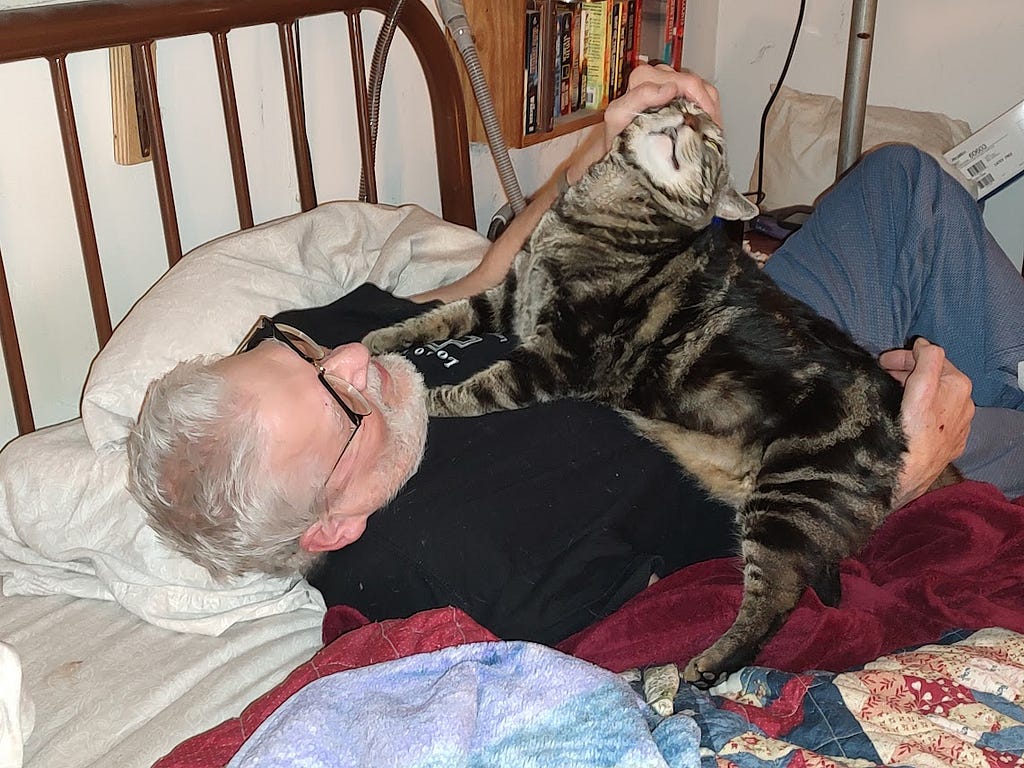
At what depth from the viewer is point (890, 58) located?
2.99m

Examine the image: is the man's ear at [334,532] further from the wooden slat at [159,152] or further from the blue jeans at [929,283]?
the blue jeans at [929,283]

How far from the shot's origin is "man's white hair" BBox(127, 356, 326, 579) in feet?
3.96

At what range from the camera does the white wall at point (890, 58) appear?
2.85m

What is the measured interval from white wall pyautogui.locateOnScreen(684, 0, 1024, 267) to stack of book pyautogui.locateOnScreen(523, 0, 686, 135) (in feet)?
2.37

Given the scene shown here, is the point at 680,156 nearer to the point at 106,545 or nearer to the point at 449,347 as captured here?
the point at 449,347

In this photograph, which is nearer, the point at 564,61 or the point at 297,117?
the point at 297,117

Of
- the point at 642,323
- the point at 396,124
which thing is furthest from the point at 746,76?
the point at 642,323

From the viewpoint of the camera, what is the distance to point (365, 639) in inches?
44.3

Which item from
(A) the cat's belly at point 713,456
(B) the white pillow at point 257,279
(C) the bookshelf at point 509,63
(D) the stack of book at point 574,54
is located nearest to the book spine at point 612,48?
(D) the stack of book at point 574,54

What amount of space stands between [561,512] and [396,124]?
1.13 m

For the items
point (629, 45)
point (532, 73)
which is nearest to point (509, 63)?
point (532, 73)

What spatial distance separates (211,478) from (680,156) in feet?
2.81

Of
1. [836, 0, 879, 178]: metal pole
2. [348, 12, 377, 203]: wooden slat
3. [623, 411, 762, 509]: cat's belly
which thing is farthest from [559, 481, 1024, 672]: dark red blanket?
[836, 0, 879, 178]: metal pole

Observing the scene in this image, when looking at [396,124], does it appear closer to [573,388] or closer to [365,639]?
[573,388]
